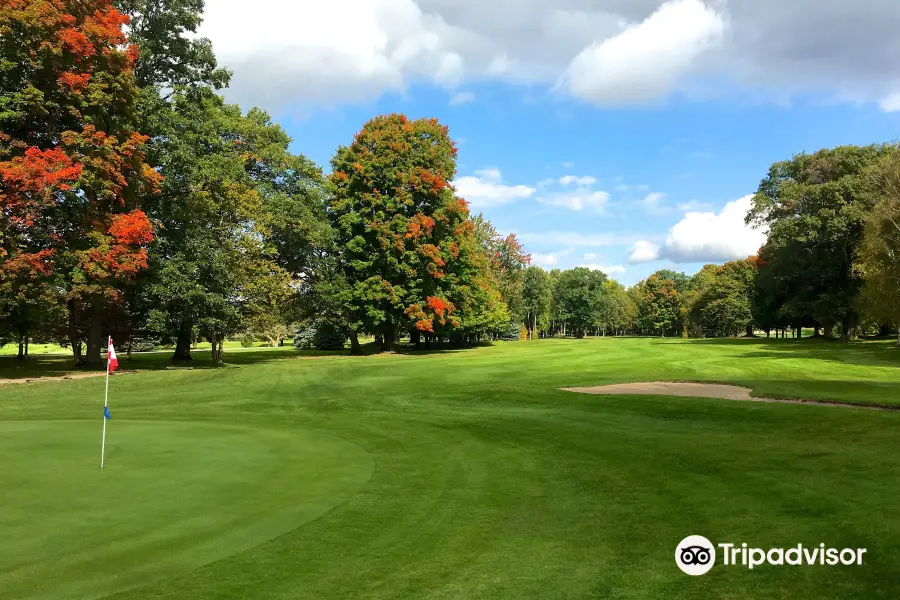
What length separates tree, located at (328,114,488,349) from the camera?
47312 mm

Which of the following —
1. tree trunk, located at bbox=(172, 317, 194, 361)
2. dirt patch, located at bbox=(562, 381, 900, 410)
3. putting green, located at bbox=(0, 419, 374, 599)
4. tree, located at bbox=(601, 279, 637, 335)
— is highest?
tree, located at bbox=(601, 279, 637, 335)

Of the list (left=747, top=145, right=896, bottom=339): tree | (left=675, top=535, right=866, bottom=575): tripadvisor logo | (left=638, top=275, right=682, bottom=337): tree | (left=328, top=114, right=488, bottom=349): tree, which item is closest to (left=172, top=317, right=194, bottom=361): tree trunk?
(left=328, top=114, right=488, bottom=349): tree

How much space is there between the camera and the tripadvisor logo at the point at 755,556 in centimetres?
563

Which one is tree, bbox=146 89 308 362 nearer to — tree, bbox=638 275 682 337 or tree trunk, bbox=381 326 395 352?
tree trunk, bbox=381 326 395 352

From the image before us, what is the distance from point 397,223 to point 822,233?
39440 millimetres

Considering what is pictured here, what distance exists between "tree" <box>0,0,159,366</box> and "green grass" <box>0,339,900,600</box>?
36.8 ft

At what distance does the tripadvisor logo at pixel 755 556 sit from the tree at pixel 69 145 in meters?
27.2

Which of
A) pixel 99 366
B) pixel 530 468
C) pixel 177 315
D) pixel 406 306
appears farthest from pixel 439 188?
pixel 530 468

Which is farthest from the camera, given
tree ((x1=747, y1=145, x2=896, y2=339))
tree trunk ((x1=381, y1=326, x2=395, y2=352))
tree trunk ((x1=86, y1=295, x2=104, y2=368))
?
tree trunk ((x1=381, y1=326, x2=395, y2=352))

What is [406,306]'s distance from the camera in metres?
48.5

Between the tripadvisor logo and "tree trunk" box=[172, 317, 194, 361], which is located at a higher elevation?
"tree trunk" box=[172, 317, 194, 361]

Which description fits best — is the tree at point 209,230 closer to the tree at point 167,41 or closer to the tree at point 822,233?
the tree at point 167,41

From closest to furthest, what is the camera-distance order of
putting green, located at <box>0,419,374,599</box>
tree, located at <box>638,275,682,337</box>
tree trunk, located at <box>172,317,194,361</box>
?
putting green, located at <box>0,419,374,599</box>
tree trunk, located at <box>172,317,194,361</box>
tree, located at <box>638,275,682,337</box>

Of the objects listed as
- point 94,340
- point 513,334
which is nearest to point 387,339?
point 94,340
